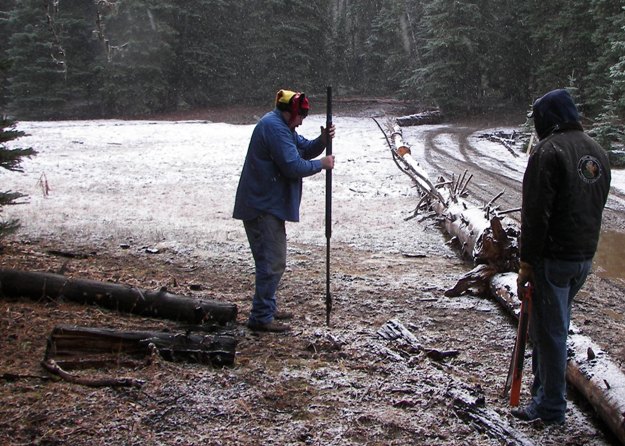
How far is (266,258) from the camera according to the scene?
527cm

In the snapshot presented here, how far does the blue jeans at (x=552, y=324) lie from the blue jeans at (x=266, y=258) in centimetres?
231

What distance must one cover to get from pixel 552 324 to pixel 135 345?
2.94m

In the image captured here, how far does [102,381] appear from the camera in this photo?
12.7 feet

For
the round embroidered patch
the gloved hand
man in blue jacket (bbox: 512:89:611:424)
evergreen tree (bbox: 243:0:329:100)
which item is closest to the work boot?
man in blue jacket (bbox: 512:89:611:424)

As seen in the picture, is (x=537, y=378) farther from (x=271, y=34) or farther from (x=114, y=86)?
(x=271, y=34)

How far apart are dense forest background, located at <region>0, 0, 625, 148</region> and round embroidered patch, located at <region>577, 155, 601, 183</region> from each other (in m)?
26.7

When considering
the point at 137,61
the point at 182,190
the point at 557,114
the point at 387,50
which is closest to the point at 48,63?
the point at 137,61

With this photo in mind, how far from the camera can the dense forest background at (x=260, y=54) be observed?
33031mm

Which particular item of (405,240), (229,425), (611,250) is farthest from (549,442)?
(611,250)

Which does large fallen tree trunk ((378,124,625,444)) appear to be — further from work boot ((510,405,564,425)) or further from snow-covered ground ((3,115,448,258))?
snow-covered ground ((3,115,448,258))

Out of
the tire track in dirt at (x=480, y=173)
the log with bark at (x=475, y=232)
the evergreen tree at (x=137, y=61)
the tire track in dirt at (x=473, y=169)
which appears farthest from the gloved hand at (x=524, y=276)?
the evergreen tree at (x=137, y=61)

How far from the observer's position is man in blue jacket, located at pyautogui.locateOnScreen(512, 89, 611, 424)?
3555mm

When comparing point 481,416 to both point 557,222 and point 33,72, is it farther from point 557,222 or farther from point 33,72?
point 33,72

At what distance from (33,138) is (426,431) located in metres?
22.2
